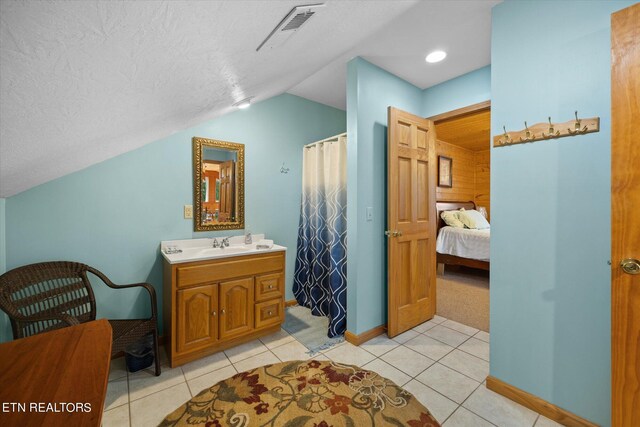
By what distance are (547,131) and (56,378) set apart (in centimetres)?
238

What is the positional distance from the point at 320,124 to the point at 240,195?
149 centimetres

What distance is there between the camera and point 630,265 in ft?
3.74

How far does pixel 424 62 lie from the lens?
2402 mm

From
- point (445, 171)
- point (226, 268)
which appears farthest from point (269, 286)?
point (445, 171)

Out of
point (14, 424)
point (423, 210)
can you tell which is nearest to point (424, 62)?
point (423, 210)

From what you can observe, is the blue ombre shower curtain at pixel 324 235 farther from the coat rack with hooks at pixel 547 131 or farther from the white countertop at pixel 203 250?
the coat rack with hooks at pixel 547 131

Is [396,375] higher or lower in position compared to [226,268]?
lower


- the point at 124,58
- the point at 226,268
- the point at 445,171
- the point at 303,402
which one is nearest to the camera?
the point at 124,58

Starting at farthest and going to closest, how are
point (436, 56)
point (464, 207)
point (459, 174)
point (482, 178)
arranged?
point (482, 178) → point (459, 174) → point (464, 207) → point (436, 56)

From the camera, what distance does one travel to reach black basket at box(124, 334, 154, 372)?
6.29 feet

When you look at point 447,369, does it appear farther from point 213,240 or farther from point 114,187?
point 114,187

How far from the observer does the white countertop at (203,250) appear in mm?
2070

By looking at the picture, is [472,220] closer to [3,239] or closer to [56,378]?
[56,378]

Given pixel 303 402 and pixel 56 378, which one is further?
pixel 303 402
